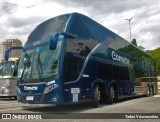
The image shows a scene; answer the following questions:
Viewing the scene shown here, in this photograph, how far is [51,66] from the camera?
35.3 feet

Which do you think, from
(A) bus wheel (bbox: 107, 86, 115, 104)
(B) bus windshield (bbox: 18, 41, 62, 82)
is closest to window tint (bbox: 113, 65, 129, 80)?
(A) bus wheel (bbox: 107, 86, 115, 104)

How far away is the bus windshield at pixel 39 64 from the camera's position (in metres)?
10.8

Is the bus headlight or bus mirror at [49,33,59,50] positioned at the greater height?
bus mirror at [49,33,59,50]

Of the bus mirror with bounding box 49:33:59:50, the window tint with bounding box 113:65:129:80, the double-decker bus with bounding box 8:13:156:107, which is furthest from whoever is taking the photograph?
the window tint with bounding box 113:65:129:80

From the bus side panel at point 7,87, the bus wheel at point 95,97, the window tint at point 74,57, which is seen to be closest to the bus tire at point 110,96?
the bus wheel at point 95,97

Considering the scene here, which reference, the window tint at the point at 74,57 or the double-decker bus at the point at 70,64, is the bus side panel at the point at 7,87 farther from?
the window tint at the point at 74,57

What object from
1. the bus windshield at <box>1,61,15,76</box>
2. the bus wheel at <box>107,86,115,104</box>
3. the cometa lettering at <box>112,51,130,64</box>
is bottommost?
the bus wheel at <box>107,86,115,104</box>

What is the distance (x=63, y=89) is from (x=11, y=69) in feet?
31.2

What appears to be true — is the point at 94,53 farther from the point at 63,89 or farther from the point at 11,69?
the point at 11,69

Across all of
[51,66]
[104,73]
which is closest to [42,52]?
[51,66]

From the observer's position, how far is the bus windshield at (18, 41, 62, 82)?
35.3ft

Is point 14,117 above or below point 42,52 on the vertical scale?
below

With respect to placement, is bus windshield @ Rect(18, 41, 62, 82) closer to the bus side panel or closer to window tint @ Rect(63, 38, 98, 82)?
window tint @ Rect(63, 38, 98, 82)

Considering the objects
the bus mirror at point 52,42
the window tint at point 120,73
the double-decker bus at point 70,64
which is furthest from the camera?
the window tint at point 120,73
